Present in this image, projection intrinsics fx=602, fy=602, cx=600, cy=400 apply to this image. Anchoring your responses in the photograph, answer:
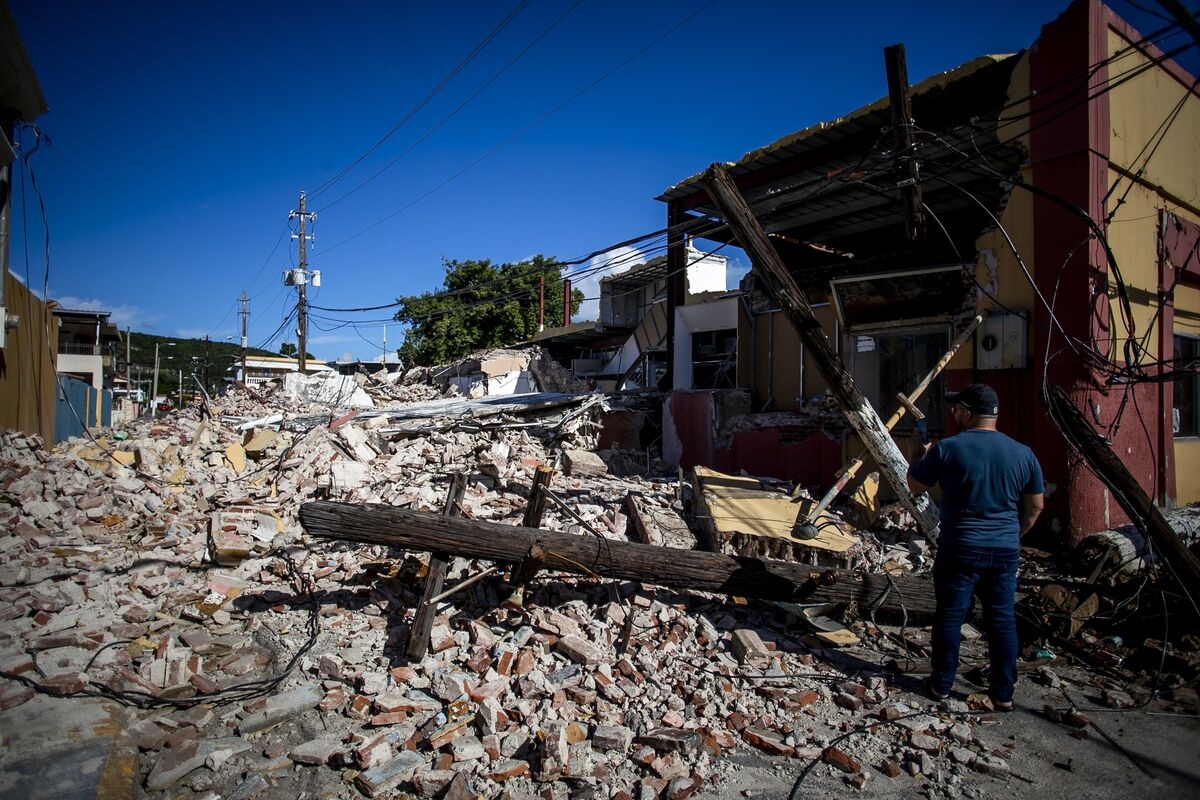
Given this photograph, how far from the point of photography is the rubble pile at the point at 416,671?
10.3 ft

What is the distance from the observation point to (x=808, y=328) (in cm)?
513

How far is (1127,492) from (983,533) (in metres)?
2.44

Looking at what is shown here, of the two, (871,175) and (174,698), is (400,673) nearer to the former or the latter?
(174,698)

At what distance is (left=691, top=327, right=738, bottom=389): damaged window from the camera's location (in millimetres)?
11836

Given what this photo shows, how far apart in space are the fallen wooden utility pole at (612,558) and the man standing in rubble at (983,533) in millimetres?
949

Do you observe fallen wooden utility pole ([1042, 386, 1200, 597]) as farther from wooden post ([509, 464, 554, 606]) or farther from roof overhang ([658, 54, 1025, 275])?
wooden post ([509, 464, 554, 606])

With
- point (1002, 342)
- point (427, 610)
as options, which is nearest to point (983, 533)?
point (427, 610)

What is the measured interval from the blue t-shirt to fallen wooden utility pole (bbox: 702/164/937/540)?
1444 mm

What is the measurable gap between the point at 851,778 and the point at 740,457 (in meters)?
7.00

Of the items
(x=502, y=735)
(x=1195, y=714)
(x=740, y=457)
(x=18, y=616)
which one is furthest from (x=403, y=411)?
(x=1195, y=714)

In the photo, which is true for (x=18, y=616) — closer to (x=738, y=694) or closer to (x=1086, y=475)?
(x=738, y=694)

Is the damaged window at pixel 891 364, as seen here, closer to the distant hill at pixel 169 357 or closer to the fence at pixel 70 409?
the fence at pixel 70 409

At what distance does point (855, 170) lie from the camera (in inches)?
234

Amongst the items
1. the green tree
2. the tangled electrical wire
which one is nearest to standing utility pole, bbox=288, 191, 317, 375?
the green tree
